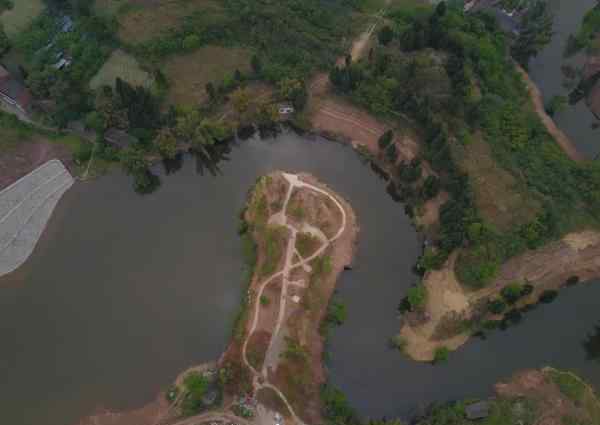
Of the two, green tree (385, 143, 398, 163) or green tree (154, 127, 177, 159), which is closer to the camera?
green tree (385, 143, 398, 163)

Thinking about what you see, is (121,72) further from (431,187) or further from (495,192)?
(495,192)

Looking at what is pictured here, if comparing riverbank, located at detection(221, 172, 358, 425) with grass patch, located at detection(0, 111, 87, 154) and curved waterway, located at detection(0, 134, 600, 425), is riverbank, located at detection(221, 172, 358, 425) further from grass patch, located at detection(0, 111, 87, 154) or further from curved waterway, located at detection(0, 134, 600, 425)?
grass patch, located at detection(0, 111, 87, 154)

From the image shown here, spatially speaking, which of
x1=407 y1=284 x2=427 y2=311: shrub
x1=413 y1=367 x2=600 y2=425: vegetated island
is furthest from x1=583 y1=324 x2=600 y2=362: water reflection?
x1=407 y1=284 x2=427 y2=311: shrub

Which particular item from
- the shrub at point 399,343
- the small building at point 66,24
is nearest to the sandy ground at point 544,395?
the shrub at point 399,343

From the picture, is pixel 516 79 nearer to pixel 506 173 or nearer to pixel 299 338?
pixel 506 173

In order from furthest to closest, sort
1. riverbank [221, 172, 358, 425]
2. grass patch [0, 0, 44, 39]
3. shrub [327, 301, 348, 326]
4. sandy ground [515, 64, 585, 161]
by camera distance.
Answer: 1. grass patch [0, 0, 44, 39]
2. sandy ground [515, 64, 585, 161]
3. shrub [327, 301, 348, 326]
4. riverbank [221, 172, 358, 425]

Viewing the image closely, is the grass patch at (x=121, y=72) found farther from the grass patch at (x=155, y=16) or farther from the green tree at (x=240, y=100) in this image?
the green tree at (x=240, y=100)
